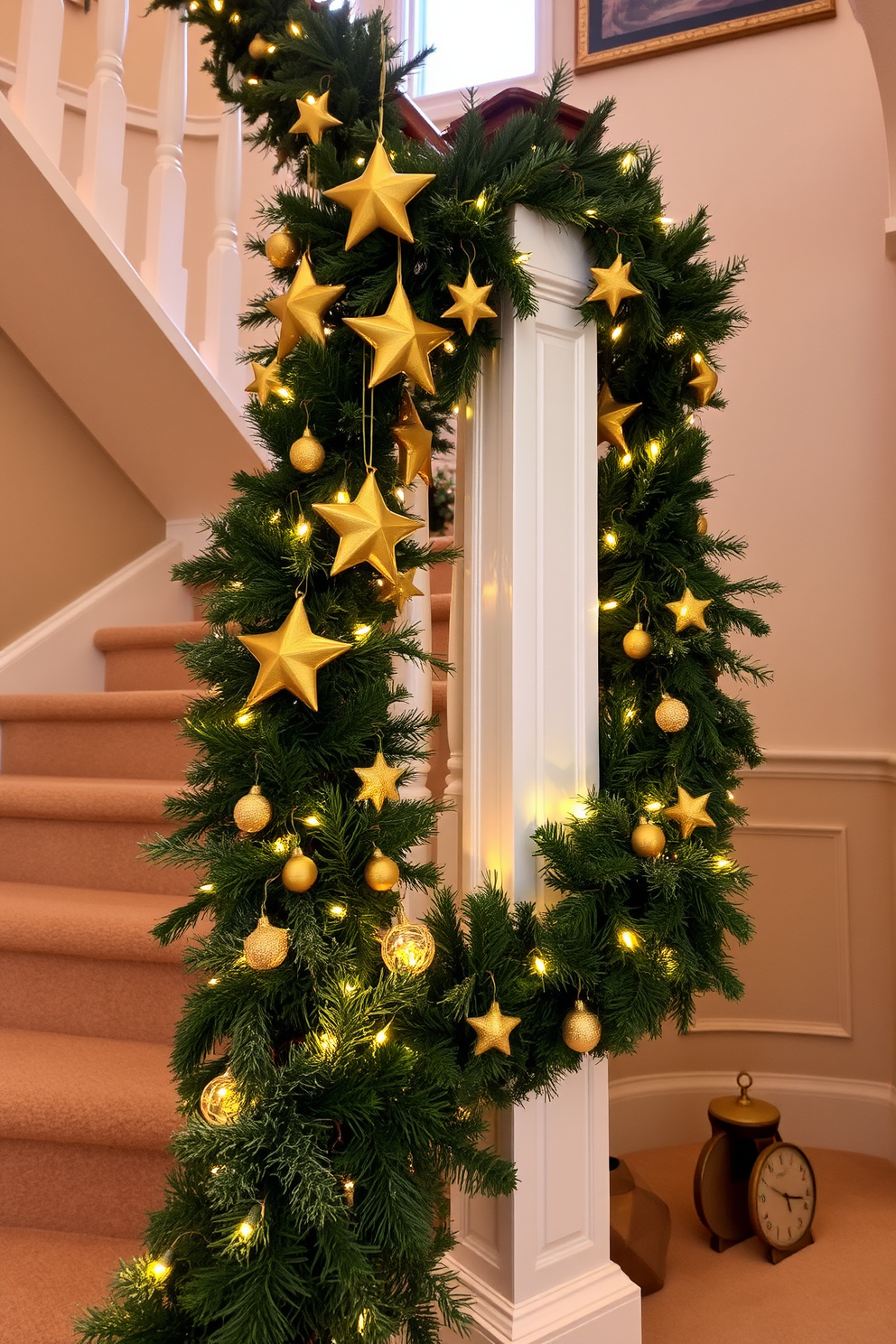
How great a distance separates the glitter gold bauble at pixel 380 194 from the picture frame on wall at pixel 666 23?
7.28ft

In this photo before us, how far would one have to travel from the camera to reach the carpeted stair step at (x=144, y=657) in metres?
2.18

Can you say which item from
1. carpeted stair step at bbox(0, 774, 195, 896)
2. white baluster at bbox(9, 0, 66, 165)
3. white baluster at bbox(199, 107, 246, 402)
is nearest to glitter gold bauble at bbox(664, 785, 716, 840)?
carpeted stair step at bbox(0, 774, 195, 896)

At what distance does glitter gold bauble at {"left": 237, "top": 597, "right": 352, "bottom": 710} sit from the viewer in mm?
878

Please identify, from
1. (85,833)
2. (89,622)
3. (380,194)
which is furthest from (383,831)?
(89,622)

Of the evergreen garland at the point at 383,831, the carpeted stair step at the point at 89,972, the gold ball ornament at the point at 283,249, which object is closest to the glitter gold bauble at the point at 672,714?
the evergreen garland at the point at 383,831

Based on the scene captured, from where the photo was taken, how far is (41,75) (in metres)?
1.96

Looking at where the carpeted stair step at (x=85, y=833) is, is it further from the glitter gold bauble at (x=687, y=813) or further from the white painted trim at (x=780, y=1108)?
the white painted trim at (x=780, y=1108)

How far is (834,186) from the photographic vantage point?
2330 mm

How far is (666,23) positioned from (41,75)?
1788mm

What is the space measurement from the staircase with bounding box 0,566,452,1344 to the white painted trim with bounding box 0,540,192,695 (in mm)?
208

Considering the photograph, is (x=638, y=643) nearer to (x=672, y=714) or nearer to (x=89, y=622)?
(x=672, y=714)

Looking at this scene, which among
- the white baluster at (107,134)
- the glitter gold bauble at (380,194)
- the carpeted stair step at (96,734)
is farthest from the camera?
the white baluster at (107,134)

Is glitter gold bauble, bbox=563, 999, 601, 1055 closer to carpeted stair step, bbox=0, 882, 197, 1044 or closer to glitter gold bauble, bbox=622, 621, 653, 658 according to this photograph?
glitter gold bauble, bbox=622, 621, 653, 658

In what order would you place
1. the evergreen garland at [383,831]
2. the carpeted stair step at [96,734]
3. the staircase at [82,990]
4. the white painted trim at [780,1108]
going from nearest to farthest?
the evergreen garland at [383,831], the staircase at [82,990], the carpeted stair step at [96,734], the white painted trim at [780,1108]
